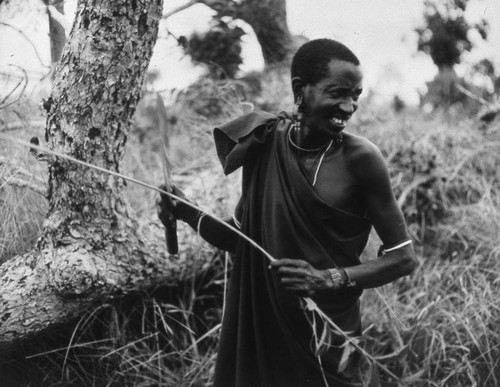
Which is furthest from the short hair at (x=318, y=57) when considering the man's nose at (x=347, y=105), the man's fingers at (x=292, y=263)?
the man's fingers at (x=292, y=263)

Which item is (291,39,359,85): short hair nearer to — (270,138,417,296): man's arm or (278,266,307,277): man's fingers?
(270,138,417,296): man's arm

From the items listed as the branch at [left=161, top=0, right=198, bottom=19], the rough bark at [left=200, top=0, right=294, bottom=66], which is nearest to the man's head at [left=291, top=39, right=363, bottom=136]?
the branch at [left=161, top=0, right=198, bottom=19]

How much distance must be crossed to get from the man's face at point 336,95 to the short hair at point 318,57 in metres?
0.02

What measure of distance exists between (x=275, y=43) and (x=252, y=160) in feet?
10.5

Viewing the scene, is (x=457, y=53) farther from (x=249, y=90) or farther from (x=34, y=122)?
(x=34, y=122)

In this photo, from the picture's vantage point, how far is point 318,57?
189 cm

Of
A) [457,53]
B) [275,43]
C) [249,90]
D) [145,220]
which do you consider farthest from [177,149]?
[457,53]

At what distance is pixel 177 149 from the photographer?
5.17 m

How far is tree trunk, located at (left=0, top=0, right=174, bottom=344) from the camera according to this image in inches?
95.3

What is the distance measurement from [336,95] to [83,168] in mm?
1168

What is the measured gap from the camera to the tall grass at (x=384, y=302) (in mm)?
2943

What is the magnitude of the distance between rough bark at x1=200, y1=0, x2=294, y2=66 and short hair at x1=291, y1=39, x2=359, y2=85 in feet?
9.27

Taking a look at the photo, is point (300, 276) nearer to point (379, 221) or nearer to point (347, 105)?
point (379, 221)

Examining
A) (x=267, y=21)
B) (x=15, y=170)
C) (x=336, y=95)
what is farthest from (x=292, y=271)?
(x=267, y=21)
